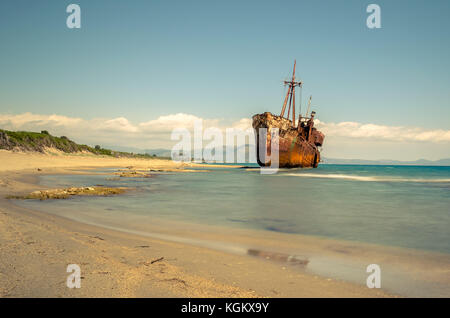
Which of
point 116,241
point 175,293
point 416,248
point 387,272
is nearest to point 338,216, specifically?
point 416,248

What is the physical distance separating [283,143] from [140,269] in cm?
4415

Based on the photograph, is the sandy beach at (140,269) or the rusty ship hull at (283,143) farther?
the rusty ship hull at (283,143)

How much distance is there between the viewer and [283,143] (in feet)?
154

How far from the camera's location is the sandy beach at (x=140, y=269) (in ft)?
11.7

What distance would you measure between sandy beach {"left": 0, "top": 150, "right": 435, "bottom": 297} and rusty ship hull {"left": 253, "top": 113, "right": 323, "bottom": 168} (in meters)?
39.6

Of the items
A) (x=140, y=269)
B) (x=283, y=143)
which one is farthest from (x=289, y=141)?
(x=140, y=269)

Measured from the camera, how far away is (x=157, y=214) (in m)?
9.91

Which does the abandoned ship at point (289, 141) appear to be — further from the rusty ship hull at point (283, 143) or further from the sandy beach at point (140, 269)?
the sandy beach at point (140, 269)

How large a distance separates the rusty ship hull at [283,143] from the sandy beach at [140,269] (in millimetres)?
39596

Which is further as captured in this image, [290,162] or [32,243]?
[290,162]

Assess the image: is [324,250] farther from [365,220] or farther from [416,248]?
[365,220]

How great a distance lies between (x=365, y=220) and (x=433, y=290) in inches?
251

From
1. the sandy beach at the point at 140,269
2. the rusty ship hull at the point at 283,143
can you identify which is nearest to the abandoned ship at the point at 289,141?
the rusty ship hull at the point at 283,143

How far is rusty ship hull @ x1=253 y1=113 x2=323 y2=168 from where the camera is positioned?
45500mm
